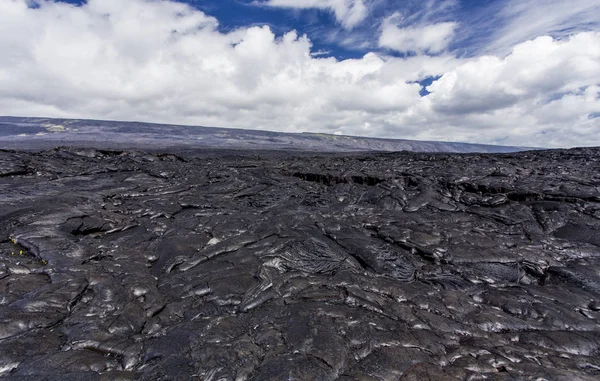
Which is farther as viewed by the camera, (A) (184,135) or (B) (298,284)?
(A) (184,135)

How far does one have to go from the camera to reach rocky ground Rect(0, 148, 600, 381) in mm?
4742

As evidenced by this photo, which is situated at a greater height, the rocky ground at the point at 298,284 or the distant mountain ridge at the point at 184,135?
the distant mountain ridge at the point at 184,135

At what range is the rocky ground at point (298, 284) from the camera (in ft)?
15.6

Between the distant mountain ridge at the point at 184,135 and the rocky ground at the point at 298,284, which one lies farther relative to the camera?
the distant mountain ridge at the point at 184,135

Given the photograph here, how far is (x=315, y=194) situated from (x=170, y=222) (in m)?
6.70

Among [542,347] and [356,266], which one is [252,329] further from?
[542,347]

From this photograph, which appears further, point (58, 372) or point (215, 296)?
point (215, 296)

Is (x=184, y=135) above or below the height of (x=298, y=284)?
above

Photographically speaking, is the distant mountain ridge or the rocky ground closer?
the rocky ground

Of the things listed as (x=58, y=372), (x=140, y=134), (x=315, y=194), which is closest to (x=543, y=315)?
(x=58, y=372)

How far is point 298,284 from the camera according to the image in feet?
23.0

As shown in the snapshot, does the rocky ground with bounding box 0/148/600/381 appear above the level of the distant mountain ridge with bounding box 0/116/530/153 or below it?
below

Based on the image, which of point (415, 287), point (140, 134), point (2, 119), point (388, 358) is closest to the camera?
point (388, 358)

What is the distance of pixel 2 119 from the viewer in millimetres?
109750
